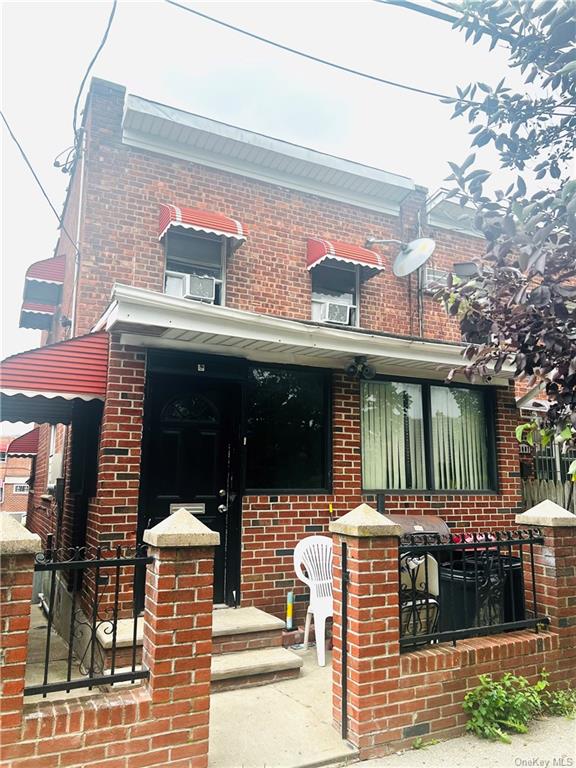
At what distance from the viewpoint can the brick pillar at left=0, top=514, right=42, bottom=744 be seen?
103 inches

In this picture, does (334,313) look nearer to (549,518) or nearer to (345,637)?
(549,518)

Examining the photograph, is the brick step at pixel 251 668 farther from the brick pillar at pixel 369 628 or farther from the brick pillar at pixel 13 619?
the brick pillar at pixel 13 619

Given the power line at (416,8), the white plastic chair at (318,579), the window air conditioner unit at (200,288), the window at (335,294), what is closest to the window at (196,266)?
the window air conditioner unit at (200,288)

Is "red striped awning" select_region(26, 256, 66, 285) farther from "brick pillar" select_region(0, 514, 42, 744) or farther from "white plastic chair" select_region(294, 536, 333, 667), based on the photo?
"brick pillar" select_region(0, 514, 42, 744)

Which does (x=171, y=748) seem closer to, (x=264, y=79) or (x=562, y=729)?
(x=562, y=729)

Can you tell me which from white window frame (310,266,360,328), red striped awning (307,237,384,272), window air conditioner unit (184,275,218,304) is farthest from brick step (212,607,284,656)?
red striped awning (307,237,384,272)

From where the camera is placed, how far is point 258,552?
18.8ft

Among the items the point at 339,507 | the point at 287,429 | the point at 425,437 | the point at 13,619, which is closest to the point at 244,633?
the point at 339,507

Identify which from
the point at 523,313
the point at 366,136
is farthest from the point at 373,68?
the point at 523,313

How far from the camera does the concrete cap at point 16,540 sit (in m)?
2.70

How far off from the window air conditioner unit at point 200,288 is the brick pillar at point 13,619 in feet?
15.7

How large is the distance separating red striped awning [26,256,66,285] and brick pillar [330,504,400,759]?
24.7 feet

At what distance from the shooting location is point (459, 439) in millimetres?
7246

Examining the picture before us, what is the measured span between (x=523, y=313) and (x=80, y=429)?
462 centimetres
